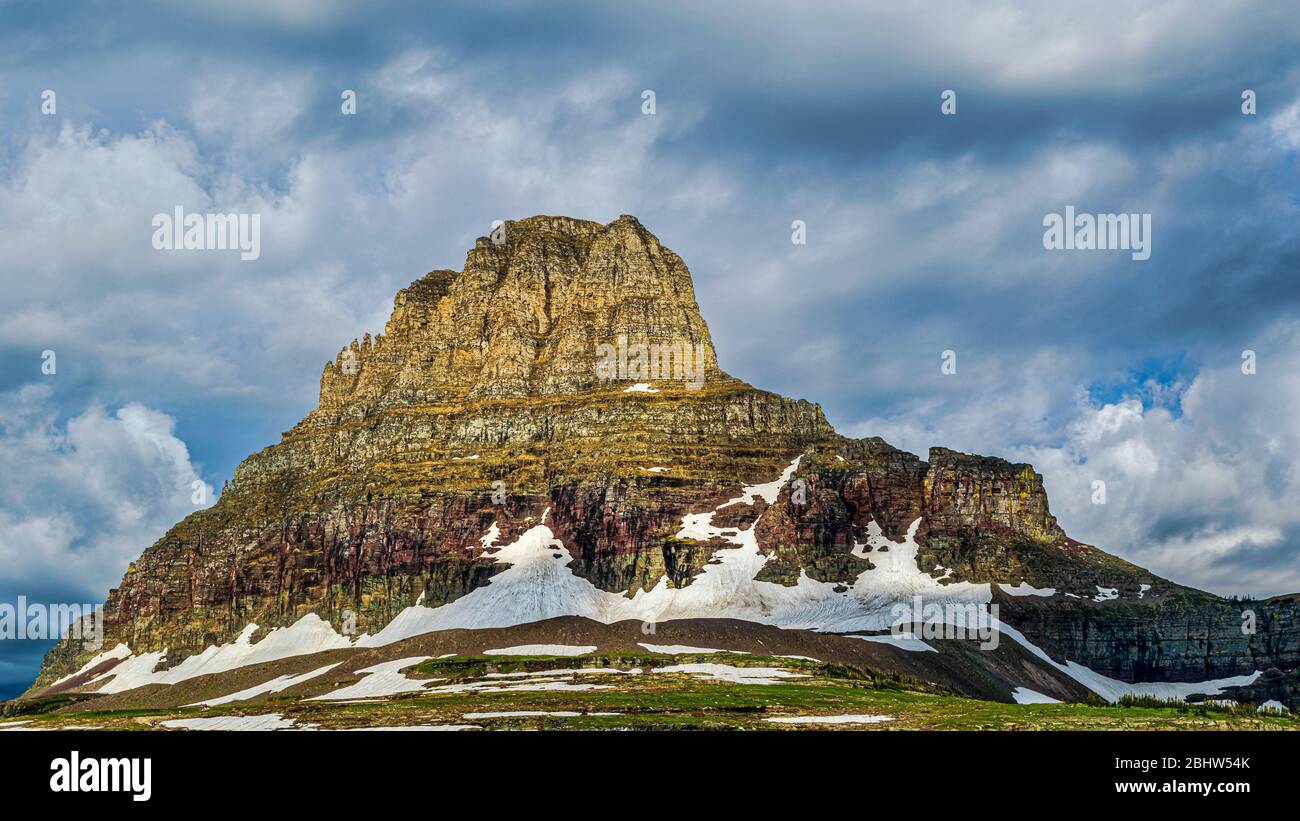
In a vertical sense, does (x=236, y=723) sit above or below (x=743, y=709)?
below

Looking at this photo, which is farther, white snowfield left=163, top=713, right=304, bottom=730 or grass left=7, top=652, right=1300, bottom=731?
white snowfield left=163, top=713, right=304, bottom=730
